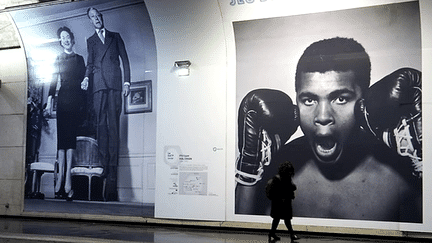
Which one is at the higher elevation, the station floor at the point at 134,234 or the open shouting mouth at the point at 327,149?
the open shouting mouth at the point at 327,149

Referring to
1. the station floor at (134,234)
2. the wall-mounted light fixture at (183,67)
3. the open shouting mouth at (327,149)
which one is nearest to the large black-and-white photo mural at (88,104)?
the wall-mounted light fixture at (183,67)

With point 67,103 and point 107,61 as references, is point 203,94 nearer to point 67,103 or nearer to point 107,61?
point 107,61

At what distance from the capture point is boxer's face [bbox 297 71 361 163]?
32.7 ft

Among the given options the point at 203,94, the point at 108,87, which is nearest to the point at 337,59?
the point at 203,94

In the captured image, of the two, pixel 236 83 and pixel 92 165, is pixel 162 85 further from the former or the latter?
pixel 92 165

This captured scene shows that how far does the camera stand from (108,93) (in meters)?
12.6

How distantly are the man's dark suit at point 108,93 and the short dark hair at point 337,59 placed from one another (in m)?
4.67

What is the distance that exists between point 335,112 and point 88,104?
6.54 meters

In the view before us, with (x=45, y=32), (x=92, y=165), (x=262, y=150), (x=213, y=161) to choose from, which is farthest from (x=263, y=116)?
(x=45, y=32)

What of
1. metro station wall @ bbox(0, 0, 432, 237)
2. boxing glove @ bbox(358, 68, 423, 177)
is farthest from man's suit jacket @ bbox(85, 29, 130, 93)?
boxing glove @ bbox(358, 68, 423, 177)

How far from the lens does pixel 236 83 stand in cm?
1098

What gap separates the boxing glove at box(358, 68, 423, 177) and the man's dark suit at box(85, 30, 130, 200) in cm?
609

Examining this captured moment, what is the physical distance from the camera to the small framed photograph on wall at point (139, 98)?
12.0 meters

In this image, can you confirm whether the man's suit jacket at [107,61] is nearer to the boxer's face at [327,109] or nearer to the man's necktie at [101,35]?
the man's necktie at [101,35]
